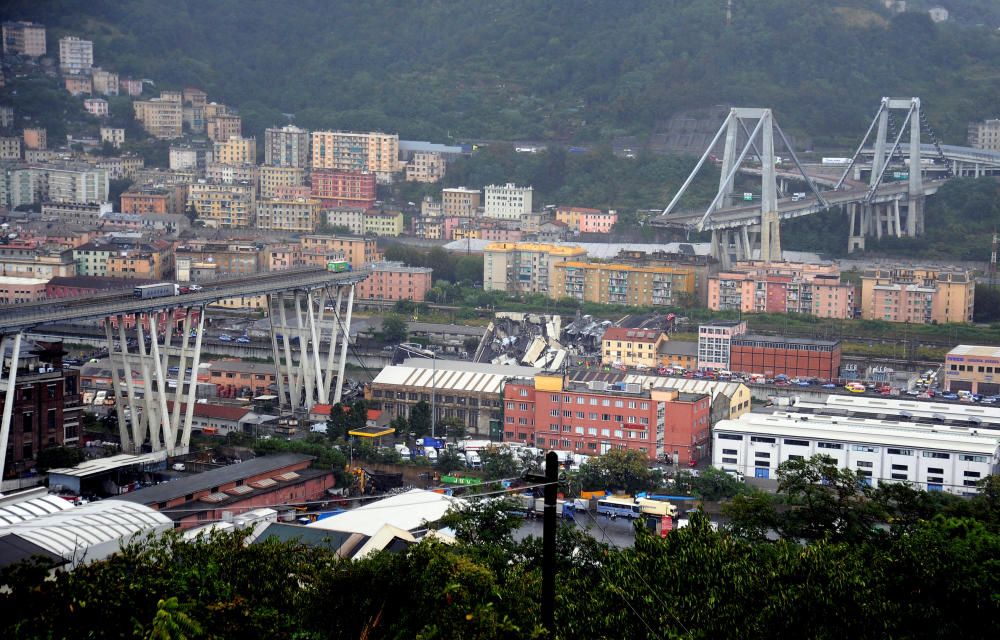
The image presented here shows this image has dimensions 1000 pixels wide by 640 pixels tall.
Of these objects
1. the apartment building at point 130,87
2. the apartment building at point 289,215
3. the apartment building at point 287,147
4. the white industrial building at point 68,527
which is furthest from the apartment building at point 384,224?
the white industrial building at point 68,527

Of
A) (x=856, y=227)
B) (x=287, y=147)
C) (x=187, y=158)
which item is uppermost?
(x=287, y=147)

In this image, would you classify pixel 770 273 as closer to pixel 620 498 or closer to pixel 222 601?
pixel 620 498

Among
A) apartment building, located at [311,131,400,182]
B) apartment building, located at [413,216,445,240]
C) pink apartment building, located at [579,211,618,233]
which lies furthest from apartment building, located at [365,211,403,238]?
apartment building, located at [311,131,400,182]

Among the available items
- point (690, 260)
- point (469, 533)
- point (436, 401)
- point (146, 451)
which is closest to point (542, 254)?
point (690, 260)

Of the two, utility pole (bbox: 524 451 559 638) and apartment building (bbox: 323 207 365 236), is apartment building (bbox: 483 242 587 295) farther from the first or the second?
utility pole (bbox: 524 451 559 638)

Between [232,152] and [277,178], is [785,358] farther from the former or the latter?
[232,152]

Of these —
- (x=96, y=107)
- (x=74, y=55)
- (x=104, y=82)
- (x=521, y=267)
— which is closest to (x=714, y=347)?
(x=521, y=267)
